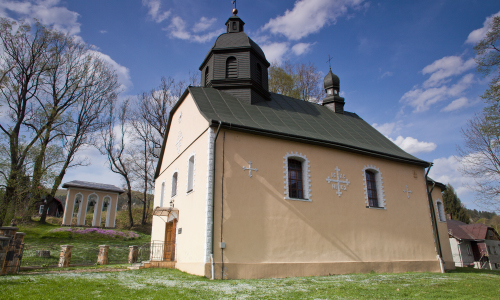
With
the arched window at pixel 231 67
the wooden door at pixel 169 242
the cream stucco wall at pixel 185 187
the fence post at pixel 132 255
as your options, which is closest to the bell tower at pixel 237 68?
the arched window at pixel 231 67

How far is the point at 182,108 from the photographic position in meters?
13.4

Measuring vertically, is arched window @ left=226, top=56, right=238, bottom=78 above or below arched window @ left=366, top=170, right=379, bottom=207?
above

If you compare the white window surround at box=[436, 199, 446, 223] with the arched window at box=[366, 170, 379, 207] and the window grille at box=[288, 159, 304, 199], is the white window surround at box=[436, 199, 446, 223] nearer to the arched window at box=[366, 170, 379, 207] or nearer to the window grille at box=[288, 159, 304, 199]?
the arched window at box=[366, 170, 379, 207]

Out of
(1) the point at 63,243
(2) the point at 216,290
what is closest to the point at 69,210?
(1) the point at 63,243

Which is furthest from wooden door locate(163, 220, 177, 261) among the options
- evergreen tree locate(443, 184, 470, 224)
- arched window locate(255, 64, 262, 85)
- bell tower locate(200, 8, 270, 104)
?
evergreen tree locate(443, 184, 470, 224)

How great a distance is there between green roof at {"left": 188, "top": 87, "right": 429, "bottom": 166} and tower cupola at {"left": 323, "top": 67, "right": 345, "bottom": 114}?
106cm


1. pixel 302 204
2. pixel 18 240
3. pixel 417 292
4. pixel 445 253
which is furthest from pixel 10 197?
pixel 445 253

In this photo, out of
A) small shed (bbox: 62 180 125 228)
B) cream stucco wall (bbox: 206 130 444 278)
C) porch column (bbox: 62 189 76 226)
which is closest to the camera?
cream stucco wall (bbox: 206 130 444 278)

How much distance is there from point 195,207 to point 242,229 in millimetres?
1715

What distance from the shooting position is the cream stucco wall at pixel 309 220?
9.05 meters

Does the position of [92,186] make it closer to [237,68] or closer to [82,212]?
[82,212]

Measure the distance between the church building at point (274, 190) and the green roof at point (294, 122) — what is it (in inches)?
2.8

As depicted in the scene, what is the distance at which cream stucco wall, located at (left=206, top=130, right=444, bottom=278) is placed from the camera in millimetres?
9055

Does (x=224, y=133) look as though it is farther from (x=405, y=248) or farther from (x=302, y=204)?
(x=405, y=248)
